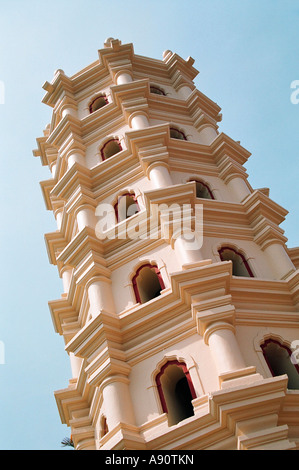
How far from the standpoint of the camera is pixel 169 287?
1304 centimetres

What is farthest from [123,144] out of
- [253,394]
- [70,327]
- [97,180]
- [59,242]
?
[253,394]

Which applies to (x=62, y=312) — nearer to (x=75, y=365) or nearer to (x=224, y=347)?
(x=75, y=365)

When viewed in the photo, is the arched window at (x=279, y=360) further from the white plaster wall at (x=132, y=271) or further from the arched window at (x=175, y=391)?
the white plaster wall at (x=132, y=271)

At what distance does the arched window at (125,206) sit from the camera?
53.6ft

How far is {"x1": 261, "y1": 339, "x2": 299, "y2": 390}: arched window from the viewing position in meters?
11.6

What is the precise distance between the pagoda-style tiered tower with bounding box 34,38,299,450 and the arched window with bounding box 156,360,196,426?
0.03 metres

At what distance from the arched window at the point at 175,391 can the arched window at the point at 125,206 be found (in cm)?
534

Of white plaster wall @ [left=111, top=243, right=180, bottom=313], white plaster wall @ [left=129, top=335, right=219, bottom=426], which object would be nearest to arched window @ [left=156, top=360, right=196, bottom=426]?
white plaster wall @ [left=129, top=335, right=219, bottom=426]

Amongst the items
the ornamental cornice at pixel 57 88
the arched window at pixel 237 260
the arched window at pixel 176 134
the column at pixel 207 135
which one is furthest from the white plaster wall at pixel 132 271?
the ornamental cornice at pixel 57 88

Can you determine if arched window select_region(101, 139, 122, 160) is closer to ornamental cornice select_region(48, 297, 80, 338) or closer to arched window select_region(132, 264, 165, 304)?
ornamental cornice select_region(48, 297, 80, 338)

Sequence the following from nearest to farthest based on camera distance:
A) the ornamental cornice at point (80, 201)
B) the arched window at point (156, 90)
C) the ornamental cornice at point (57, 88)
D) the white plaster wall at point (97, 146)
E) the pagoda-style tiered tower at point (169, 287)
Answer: the pagoda-style tiered tower at point (169, 287)
the ornamental cornice at point (80, 201)
the white plaster wall at point (97, 146)
the arched window at point (156, 90)
the ornamental cornice at point (57, 88)

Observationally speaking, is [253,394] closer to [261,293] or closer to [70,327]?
[261,293]

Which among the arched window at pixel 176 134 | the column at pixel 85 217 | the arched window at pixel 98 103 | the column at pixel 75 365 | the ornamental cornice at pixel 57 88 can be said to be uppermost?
the ornamental cornice at pixel 57 88

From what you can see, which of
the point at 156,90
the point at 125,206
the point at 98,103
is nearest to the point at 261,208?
the point at 125,206
